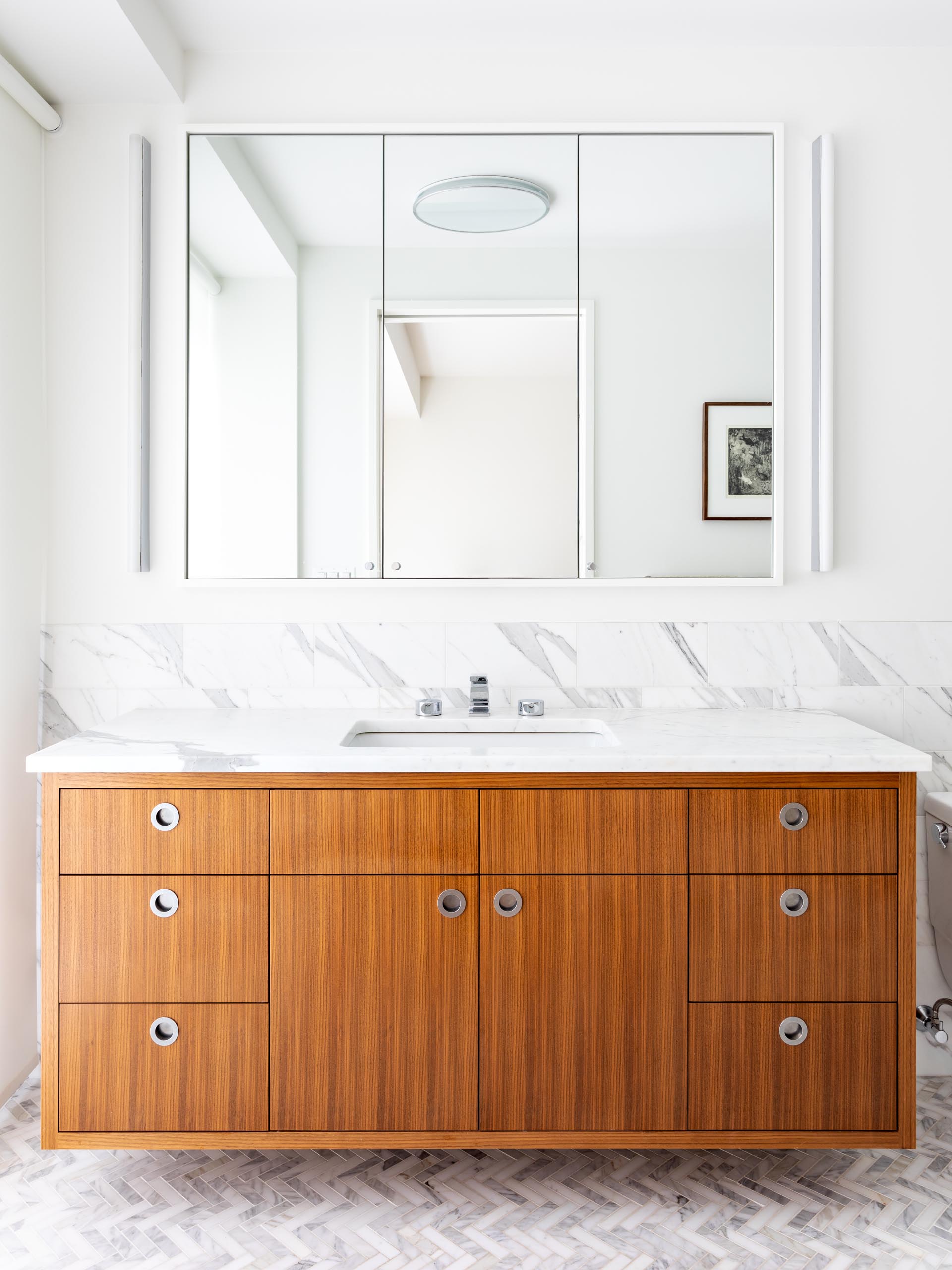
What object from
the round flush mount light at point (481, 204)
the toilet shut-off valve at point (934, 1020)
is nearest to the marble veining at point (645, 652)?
the toilet shut-off valve at point (934, 1020)

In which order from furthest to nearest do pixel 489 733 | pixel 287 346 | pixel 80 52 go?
pixel 287 346
pixel 489 733
pixel 80 52

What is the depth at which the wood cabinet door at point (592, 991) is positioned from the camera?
1.62 meters

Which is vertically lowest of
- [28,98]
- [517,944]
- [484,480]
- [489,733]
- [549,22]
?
[517,944]

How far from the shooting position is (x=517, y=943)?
64.1 inches

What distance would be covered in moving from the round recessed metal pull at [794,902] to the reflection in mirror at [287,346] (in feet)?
3.74

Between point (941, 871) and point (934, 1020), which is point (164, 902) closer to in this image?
point (934, 1020)

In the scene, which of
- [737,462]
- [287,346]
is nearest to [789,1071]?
[737,462]

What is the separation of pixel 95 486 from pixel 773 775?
1.67 meters

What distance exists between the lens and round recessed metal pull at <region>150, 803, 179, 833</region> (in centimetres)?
162

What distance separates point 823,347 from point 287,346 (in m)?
1.27

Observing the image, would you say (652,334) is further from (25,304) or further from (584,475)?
(25,304)

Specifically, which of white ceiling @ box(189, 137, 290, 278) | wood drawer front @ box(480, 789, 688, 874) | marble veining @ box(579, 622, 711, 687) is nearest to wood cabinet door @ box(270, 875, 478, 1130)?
wood drawer front @ box(480, 789, 688, 874)

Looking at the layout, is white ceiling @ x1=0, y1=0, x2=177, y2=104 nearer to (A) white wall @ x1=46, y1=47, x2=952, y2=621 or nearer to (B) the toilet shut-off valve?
(A) white wall @ x1=46, y1=47, x2=952, y2=621

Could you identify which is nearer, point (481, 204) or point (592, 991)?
point (592, 991)
